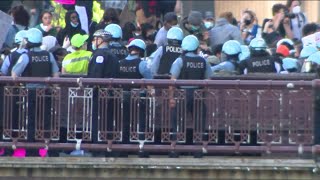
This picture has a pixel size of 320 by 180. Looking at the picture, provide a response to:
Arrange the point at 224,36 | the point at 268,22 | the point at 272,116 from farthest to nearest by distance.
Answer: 1. the point at 268,22
2. the point at 224,36
3. the point at 272,116

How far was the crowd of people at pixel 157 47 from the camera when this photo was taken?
2139cm

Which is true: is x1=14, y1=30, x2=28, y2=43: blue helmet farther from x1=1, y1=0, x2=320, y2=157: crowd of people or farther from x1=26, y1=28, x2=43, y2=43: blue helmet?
x1=26, y1=28, x2=43, y2=43: blue helmet

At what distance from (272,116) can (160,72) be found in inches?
101

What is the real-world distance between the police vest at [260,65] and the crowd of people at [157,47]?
14 mm

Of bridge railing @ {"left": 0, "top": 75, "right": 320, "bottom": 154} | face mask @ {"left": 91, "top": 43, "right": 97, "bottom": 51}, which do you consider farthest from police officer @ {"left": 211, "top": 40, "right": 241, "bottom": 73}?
bridge railing @ {"left": 0, "top": 75, "right": 320, "bottom": 154}

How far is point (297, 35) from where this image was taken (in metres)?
27.5

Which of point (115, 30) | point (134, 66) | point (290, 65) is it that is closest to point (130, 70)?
point (134, 66)

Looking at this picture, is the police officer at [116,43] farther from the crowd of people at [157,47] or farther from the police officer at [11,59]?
the police officer at [11,59]

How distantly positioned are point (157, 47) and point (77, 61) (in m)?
2.41

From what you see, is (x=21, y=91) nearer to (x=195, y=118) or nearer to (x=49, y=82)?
(x=49, y=82)

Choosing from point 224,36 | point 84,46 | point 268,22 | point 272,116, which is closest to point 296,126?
point 272,116

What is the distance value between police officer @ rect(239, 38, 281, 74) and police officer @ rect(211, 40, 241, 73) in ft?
0.63

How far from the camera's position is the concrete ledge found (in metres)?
20.1

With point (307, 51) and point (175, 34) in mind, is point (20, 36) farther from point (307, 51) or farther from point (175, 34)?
point (307, 51)
